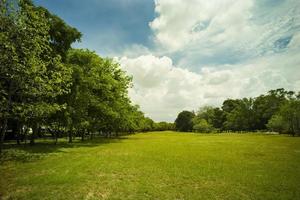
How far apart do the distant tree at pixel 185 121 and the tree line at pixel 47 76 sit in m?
114

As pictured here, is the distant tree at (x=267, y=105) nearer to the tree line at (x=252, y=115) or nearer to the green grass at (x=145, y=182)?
the tree line at (x=252, y=115)

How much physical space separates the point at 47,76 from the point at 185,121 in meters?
156

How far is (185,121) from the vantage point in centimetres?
17025

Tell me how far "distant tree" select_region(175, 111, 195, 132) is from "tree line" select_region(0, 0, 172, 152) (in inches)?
4500

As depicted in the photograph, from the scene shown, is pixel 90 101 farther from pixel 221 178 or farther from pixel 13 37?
pixel 221 178

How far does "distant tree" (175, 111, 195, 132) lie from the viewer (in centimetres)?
16709

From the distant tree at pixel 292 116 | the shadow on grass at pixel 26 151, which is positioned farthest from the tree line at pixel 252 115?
the shadow on grass at pixel 26 151

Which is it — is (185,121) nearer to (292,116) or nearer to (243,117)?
(243,117)

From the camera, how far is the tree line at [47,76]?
1645 centimetres

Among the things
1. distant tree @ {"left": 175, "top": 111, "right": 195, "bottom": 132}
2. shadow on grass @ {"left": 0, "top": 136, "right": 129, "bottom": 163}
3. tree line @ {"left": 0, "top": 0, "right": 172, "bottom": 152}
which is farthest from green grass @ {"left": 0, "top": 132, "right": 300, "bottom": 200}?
distant tree @ {"left": 175, "top": 111, "right": 195, "bottom": 132}

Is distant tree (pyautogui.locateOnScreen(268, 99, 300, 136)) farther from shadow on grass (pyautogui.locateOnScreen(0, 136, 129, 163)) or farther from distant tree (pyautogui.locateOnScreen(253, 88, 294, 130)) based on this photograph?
shadow on grass (pyautogui.locateOnScreen(0, 136, 129, 163))

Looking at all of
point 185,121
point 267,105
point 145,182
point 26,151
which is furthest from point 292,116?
point 185,121

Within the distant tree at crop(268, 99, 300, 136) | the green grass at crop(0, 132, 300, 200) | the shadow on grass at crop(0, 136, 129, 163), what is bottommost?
the green grass at crop(0, 132, 300, 200)

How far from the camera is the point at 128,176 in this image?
40.7ft
